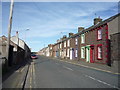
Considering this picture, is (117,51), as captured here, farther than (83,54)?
No

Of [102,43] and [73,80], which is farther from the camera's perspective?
[102,43]

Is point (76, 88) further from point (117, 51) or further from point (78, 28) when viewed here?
point (78, 28)

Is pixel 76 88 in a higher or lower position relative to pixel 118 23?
lower

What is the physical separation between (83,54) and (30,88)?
24.1m

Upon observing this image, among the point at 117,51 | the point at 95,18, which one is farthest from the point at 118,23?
the point at 95,18

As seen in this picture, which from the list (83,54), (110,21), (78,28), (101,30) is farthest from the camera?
(78,28)

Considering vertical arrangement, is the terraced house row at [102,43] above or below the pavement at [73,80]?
above

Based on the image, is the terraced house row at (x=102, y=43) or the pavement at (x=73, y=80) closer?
the pavement at (x=73, y=80)

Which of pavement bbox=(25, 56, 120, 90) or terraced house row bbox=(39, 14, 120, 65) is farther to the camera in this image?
terraced house row bbox=(39, 14, 120, 65)

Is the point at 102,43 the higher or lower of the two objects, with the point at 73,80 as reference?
higher

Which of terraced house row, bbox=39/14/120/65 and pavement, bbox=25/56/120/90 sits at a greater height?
terraced house row, bbox=39/14/120/65

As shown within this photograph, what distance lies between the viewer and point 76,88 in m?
7.46

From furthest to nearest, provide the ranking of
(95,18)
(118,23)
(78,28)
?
1. (78,28)
2. (95,18)
3. (118,23)

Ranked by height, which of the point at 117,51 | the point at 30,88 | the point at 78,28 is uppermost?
the point at 78,28
